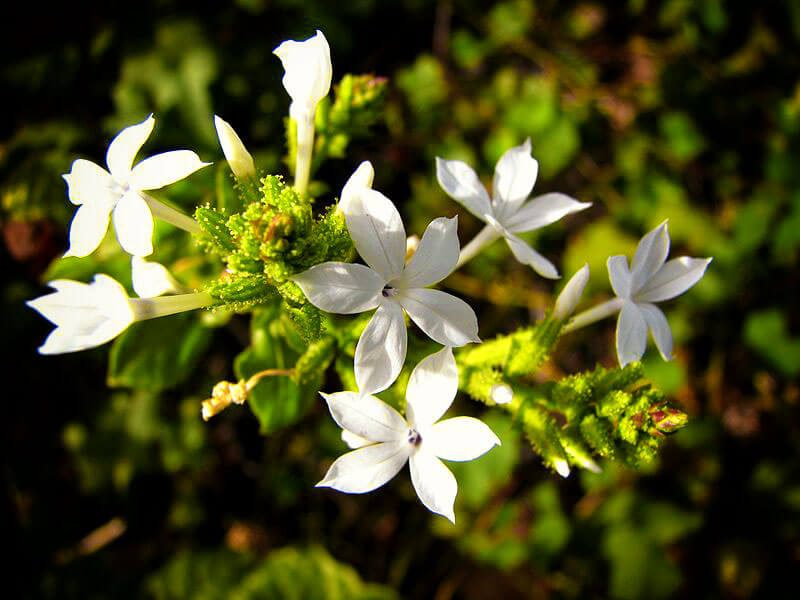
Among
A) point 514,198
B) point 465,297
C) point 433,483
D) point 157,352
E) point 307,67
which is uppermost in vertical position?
point 307,67

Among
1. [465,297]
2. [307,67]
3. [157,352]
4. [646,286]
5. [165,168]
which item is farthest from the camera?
[465,297]

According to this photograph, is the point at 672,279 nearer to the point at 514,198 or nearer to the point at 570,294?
the point at 570,294

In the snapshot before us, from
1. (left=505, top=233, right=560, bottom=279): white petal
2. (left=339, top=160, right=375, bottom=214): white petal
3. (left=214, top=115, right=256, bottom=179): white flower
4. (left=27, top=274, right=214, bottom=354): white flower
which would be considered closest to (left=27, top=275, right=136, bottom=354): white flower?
(left=27, top=274, right=214, bottom=354): white flower

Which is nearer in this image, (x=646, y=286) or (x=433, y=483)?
(x=433, y=483)

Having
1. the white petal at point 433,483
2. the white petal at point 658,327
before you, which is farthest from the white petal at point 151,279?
the white petal at point 658,327

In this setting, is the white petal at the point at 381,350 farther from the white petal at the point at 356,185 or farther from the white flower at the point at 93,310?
the white flower at the point at 93,310

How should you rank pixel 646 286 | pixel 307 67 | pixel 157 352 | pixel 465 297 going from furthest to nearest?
pixel 465 297 → pixel 157 352 → pixel 646 286 → pixel 307 67

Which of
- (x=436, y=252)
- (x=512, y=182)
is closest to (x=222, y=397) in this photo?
(x=436, y=252)
